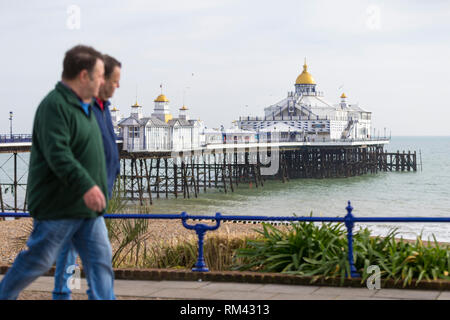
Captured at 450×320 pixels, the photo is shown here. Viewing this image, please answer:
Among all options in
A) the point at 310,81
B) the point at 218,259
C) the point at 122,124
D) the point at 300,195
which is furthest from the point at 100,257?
the point at 310,81

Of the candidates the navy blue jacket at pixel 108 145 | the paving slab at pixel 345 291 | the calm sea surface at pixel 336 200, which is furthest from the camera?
the calm sea surface at pixel 336 200

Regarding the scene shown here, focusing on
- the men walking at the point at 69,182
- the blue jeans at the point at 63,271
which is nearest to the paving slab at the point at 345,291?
the blue jeans at the point at 63,271

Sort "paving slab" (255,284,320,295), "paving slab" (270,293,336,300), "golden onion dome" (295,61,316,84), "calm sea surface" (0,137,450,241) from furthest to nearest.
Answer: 1. "golden onion dome" (295,61,316,84)
2. "calm sea surface" (0,137,450,241)
3. "paving slab" (255,284,320,295)
4. "paving slab" (270,293,336,300)

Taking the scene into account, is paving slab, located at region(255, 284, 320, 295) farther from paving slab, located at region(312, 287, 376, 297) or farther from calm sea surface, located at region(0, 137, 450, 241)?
calm sea surface, located at region(0, 137, 450, 241)

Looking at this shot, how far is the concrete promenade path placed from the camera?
5914 millimetres

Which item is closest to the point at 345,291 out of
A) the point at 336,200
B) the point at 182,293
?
the point at 182,293

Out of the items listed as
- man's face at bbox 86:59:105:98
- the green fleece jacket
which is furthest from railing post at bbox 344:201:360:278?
man's face at bbox 86:59:105:98

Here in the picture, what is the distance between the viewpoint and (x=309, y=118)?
82750 mm

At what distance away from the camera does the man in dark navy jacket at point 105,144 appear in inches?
175

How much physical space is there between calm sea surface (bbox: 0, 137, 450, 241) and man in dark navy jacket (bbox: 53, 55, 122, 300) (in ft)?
68.6

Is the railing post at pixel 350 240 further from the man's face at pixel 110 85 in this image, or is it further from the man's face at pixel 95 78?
the man's face at pixel 95 78

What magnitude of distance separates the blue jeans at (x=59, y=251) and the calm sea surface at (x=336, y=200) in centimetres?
2117

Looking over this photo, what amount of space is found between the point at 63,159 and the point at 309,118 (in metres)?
79.8

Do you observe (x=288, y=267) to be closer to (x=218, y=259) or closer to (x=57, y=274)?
(x=218, y=259)
